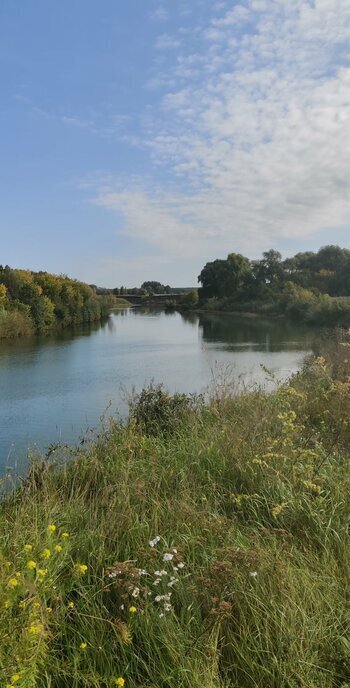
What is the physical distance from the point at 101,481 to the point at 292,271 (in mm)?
63160

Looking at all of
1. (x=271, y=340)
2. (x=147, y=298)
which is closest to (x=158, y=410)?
(x=271, y=340)

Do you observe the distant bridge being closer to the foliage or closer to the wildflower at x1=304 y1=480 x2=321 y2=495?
the foliage

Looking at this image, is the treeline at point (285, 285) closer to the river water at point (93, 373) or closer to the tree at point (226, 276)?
the tree at point (226, 276)

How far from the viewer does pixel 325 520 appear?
10.9 ft

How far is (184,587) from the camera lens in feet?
8.54

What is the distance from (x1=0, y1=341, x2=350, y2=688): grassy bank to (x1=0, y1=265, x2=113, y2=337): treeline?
30.0 meters

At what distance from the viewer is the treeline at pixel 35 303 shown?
33612mm

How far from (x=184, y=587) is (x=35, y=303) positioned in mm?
36725

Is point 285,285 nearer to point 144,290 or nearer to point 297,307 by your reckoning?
point 297,307

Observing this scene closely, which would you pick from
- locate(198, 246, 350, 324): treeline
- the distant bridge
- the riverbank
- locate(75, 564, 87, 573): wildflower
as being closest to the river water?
locate(75, 564, 87, 573): wildflower

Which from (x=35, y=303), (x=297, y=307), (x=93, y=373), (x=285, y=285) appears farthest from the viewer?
(x=285, y=285)

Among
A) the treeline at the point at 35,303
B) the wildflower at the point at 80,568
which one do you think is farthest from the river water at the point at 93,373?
the wildflower at the point at 80,568

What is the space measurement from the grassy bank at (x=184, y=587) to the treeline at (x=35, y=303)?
30.0 m

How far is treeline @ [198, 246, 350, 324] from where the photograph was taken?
4144cm
